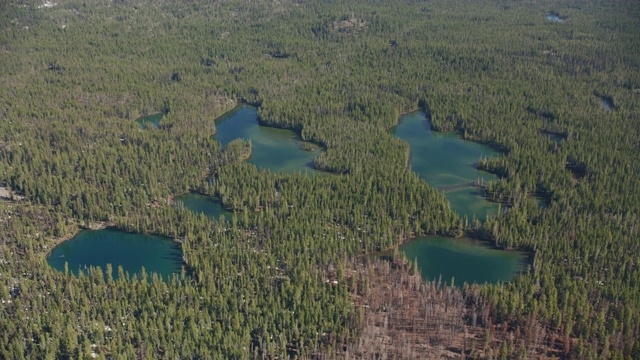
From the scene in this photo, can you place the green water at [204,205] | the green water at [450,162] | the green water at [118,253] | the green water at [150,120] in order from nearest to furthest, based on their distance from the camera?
1. the green water at [118,253]
2. the green water at [204,205]
3. the green water at [450,162]
4. the green water at [150,120]

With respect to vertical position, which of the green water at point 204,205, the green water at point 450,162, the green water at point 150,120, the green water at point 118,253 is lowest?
the green water at point 118,253

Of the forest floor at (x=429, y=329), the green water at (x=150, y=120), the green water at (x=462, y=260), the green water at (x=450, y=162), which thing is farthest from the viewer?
the green water at (x=150, y=120)

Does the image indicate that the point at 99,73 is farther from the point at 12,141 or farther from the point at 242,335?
the point at 242,335

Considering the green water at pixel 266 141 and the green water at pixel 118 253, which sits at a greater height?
the green water at pixel 266 141

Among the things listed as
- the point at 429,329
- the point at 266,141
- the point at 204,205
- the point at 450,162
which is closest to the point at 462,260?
the point at 429,329

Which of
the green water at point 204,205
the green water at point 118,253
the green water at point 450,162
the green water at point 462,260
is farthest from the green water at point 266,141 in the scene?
the green water at point 118,253

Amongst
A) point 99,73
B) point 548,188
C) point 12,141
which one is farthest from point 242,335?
point 99,73

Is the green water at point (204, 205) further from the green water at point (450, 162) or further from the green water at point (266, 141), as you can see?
the green water at point (450, 162)

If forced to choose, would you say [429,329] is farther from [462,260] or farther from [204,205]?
[204,205]
